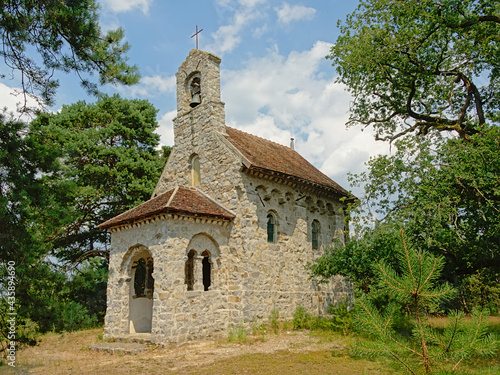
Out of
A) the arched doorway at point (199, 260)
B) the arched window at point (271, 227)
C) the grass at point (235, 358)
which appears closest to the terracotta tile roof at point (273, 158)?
the arched window at point (271, 227)

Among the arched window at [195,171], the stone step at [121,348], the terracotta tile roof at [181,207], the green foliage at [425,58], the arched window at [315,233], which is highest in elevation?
the green foliage at [425,58]

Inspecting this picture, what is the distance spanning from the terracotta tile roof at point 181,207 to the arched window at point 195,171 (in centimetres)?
100

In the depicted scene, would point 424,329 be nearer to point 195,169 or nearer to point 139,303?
point 139,303

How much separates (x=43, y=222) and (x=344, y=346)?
9.01 metres

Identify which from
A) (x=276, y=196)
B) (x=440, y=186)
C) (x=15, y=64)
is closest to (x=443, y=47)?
(x=440, y=186)

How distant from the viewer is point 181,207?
42.7 feet

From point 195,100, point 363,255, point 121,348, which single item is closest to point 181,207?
point 121,348

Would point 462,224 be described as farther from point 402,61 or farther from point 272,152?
point 272,152

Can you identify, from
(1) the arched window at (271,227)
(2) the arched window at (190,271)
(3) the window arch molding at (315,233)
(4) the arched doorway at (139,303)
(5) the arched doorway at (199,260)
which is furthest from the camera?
(3) the window arch molding at (315,233)

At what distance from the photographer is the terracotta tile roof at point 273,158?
15.3m

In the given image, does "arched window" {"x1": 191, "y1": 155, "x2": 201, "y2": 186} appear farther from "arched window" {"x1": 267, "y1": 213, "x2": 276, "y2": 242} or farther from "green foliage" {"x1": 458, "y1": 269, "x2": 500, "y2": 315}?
"green foliage" {"x1": 458, "y1": 269, "x2": 500, "y2": 315}

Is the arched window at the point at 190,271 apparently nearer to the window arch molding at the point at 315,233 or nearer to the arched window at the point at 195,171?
the arched window at the point at 195,171

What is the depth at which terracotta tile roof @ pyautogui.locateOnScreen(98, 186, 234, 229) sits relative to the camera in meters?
12.9

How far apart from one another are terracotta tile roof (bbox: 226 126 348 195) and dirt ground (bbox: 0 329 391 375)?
20.6 ft
